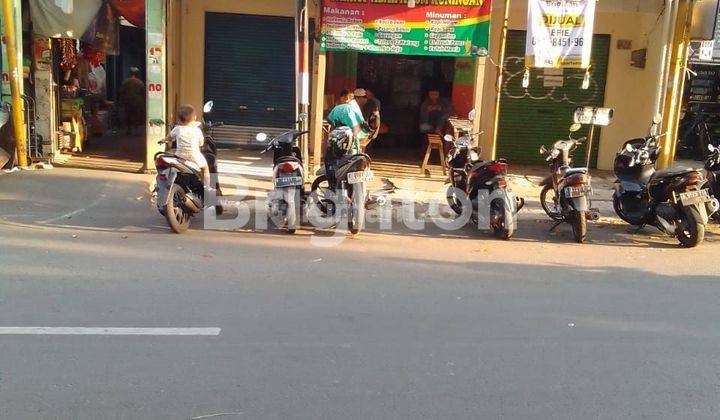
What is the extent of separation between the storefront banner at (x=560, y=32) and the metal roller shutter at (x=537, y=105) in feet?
10.4

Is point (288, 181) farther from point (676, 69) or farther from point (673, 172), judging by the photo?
point (676, 69)

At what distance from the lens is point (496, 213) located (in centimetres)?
847

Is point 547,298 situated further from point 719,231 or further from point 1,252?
point 1,252

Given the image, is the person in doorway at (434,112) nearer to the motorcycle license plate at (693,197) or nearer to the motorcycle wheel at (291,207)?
the motorcycle wheel at (291,207)

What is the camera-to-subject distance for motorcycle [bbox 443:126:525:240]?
330 inches

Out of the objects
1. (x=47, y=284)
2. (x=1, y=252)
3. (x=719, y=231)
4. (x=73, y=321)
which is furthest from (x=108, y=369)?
(x=719, y=231)

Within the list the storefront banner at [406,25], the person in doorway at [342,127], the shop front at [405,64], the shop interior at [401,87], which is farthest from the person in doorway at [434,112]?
the person in doorway at [342,127]

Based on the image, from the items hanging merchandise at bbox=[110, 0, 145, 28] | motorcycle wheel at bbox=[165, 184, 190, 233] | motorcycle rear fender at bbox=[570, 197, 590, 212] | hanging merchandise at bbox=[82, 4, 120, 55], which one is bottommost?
motorcycle wheel at bbox=[165, 184, 190, 233]

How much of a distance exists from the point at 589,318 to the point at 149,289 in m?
3.70

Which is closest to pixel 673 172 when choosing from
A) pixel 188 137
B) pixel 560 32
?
pixel 560 32

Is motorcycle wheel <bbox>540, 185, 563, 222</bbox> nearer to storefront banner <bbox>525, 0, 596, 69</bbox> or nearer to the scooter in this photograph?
the scooter

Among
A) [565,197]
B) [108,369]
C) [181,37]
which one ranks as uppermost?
[181,37]

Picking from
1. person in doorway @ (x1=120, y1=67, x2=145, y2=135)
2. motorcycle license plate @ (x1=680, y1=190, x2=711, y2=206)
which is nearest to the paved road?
motorcycle license plate @ (x1=680, y1=190, x2=711, y2=206)

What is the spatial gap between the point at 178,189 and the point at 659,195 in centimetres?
577
